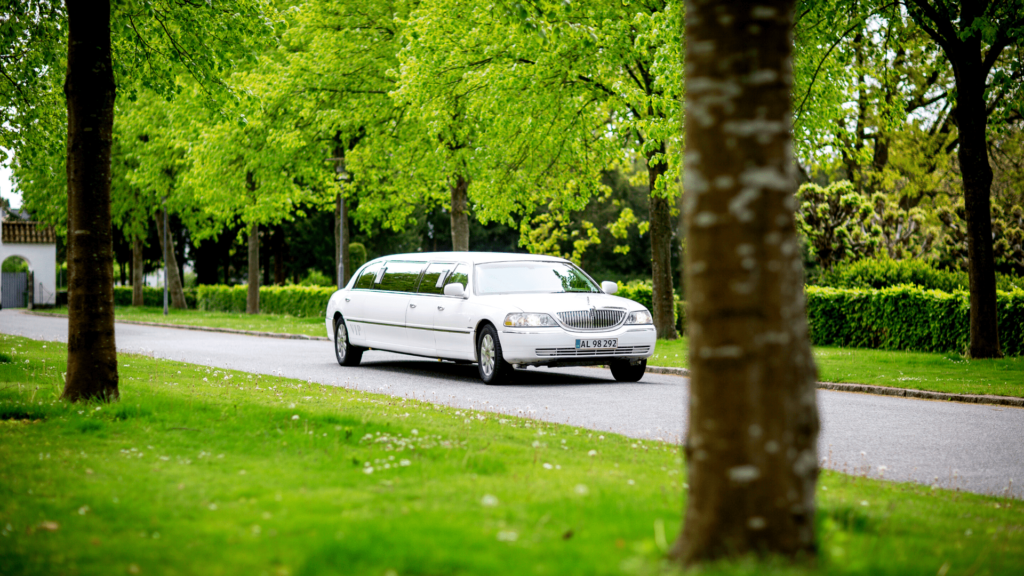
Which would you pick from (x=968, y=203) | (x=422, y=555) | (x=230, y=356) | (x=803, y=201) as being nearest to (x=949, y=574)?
(x=422, y=555)

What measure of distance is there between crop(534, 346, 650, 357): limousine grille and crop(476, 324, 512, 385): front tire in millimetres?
540

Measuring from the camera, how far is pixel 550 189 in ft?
79.1

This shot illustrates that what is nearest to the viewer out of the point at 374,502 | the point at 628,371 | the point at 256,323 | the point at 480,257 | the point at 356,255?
the point at 374,502

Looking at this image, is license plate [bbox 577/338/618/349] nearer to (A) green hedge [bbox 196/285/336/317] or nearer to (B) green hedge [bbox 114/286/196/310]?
(A) green hedge [bbox 196/285/336/317]

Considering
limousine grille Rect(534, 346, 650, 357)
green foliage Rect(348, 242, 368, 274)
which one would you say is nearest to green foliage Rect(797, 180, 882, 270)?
limousine grille Rect(534, 346, 650, 357)

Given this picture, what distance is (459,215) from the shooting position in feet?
85.4

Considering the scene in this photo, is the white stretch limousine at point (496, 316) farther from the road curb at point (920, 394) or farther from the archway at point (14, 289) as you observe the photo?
the archway at point (14, 289)

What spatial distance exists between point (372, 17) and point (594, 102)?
8683 millimetres

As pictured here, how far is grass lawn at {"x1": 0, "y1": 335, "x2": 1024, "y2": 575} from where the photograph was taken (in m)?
3.82

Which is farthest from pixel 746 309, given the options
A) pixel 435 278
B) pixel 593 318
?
pixel 435 278

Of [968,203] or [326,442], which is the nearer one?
[326,442]

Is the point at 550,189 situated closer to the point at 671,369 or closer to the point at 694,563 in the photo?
the point at 671,369

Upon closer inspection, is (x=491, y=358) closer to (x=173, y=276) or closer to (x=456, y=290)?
(x=456, y=290)

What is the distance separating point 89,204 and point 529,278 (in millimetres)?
6920
